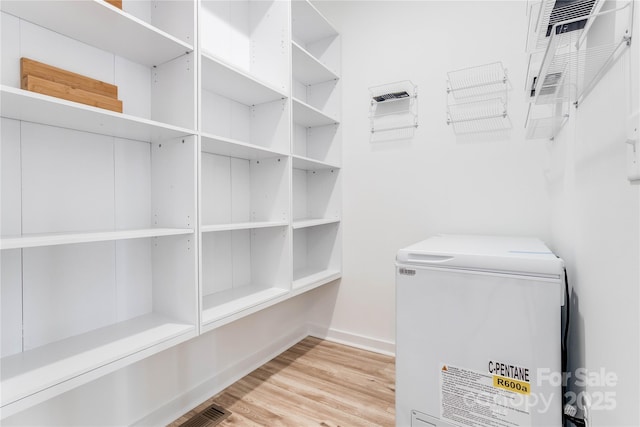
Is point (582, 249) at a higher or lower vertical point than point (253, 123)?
lower

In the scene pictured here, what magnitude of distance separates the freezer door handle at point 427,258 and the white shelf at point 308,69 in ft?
4.82

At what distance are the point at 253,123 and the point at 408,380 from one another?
168cm

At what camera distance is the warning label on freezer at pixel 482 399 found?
3.63 feet

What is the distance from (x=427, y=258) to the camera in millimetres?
1303

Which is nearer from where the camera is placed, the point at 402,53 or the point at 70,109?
the point at 70,109

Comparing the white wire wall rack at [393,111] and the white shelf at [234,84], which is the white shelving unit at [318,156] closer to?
the white wire wall rack at [393,111]

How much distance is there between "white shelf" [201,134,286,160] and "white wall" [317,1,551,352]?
2.67ft

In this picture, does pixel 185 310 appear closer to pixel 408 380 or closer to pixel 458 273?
pixel 408 380

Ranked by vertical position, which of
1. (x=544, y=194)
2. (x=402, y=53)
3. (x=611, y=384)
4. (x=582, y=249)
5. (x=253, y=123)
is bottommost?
(x=611, y=384)

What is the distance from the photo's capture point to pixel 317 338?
2.56 meters

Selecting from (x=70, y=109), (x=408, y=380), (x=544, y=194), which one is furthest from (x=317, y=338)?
(x=70, y=109)

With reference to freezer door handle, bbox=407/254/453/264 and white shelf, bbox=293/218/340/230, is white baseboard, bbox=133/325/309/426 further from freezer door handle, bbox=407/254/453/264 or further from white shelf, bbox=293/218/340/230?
freezer door handle, bbox=407/254/453/264

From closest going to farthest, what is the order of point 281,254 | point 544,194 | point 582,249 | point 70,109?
point 70,109 → point 582,249 → point 544,194 → point 281,254

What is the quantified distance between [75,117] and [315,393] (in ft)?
5.62
